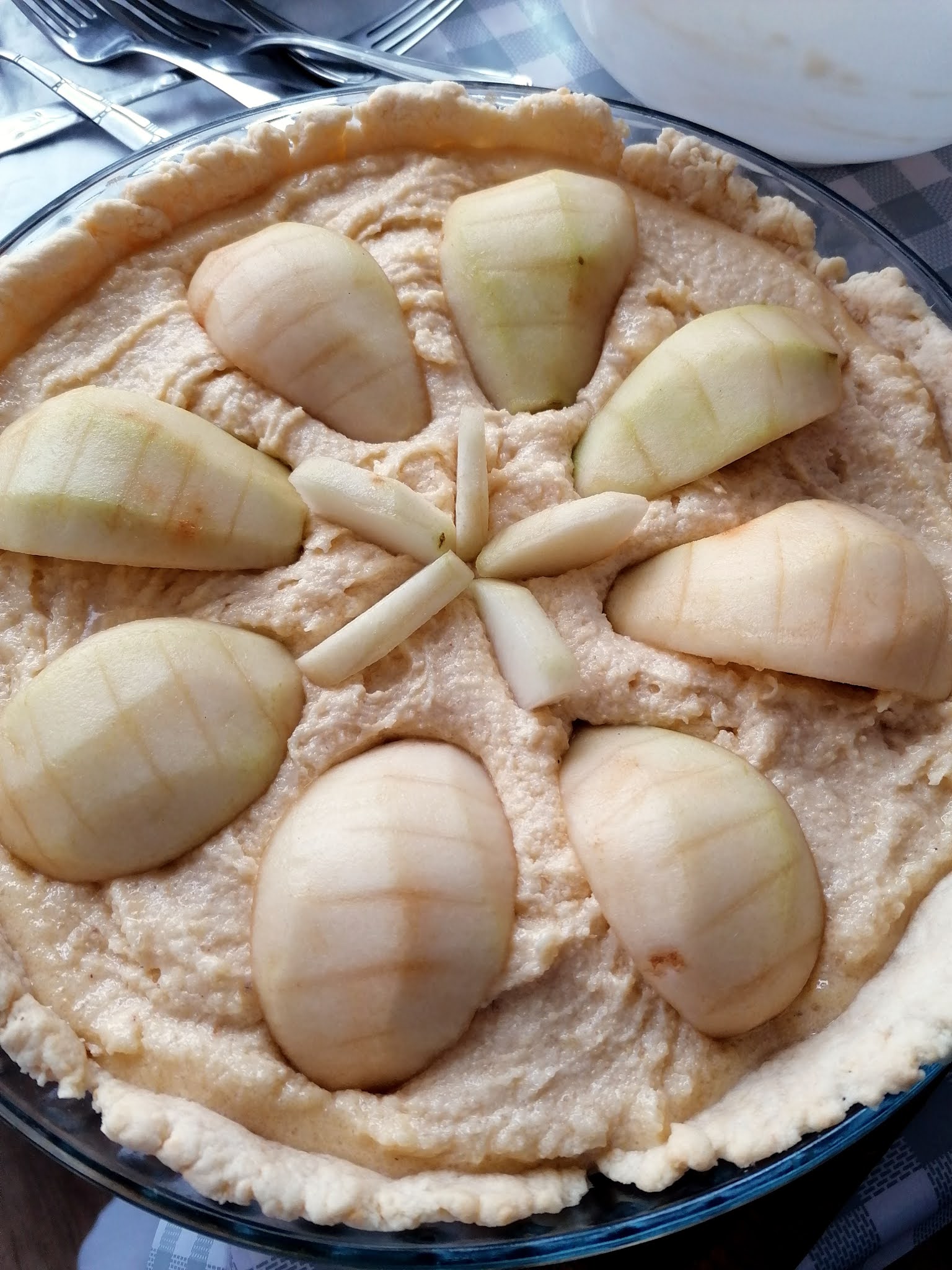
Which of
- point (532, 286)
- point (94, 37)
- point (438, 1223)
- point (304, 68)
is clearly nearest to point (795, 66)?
point (532, 286)

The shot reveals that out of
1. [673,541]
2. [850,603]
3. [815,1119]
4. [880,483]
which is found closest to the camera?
[815,1119]

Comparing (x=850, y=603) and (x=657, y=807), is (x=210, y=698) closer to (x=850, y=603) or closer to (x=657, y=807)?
(x=657, y=807)

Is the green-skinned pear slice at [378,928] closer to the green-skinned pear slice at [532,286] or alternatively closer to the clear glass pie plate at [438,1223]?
the clear glass pie plate at [438,1223]

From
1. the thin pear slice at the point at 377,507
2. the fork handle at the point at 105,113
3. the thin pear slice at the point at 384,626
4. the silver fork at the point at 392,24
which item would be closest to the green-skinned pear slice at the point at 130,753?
the thin pear slice at the point at 384,626

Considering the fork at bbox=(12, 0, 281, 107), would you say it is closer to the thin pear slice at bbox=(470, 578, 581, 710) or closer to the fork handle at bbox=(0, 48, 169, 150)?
the fork handle at bbox=(0, 48, 169, 150)

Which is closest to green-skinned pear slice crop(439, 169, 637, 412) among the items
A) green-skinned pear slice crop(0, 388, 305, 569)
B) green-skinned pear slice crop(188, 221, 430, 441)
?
green-skinned pear slice crop(188, 221, 430, 441)

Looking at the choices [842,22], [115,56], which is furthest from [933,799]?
[115,56]

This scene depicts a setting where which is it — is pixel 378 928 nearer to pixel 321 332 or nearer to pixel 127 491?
pixel 127 491
